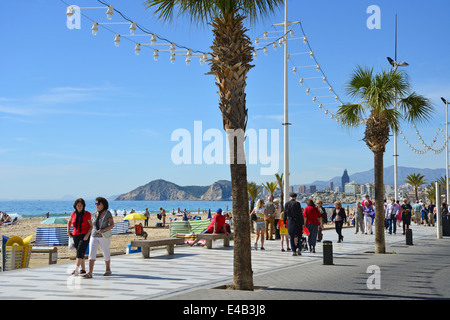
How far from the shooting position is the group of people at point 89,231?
10681 millimetres

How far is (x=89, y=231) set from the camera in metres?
10.8

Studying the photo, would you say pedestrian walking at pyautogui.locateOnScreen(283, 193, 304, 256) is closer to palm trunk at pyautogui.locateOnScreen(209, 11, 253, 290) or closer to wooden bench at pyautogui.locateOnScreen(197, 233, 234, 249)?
wooden bench at pyautogui.locateOnScreen(197, 233, 234, 249)

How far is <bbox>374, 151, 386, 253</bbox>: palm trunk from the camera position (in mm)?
16078

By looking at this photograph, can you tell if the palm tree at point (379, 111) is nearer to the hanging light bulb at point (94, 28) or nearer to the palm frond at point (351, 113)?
the palm frond at point (351, 113)

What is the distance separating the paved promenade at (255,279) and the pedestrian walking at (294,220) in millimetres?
496

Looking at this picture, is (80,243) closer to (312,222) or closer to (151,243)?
(151,243)

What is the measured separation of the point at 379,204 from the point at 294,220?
3.00 m

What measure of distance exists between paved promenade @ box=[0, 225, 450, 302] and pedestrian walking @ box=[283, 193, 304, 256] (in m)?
0.50

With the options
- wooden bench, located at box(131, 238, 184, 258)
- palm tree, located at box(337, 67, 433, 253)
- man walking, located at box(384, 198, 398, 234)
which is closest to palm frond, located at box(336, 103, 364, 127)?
palm tree, located at box(337, 67, 433, 253)

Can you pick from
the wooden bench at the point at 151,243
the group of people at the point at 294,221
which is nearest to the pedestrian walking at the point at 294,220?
the group of people at the point at 294,221

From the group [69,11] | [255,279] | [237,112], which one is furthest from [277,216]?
[237,112]
